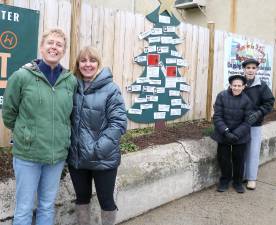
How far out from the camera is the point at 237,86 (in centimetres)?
474

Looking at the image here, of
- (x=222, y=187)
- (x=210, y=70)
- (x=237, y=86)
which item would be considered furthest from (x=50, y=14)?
(x=210, y=70)

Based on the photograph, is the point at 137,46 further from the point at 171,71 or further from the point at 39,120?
the point at 39,120

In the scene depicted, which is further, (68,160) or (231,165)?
(231,165)

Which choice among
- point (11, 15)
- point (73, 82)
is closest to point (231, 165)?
point (73, 82)

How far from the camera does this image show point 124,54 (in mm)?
5086

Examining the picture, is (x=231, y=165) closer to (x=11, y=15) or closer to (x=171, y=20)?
(x=171, y=20)

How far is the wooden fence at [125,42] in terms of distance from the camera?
4.15m

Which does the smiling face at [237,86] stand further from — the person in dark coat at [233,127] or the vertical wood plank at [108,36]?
the vertical wood plank at [108,36]

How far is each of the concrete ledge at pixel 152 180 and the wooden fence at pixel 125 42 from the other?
0.93 meters

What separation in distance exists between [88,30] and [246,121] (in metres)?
2.24

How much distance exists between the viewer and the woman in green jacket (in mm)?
2699

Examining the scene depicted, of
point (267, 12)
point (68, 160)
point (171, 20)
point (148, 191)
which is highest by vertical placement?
point (267, 12)

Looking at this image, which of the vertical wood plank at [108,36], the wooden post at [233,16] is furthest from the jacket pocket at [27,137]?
the wooden post at [233,16]

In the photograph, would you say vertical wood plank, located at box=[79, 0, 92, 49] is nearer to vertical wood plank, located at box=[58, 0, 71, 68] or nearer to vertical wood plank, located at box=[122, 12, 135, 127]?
vertical wood plank, located at box=[58, 0, 71, 68]
